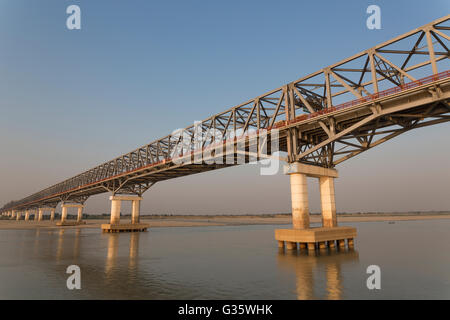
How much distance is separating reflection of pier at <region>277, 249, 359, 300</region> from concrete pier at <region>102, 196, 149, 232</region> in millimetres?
44051

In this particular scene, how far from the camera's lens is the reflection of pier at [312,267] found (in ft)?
41.2

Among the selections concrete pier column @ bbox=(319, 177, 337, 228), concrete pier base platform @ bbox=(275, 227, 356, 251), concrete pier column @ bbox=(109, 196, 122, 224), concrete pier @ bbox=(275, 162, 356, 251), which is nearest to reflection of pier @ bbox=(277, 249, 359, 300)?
concrete pier base platform @ bbox=(275, 227, 356, 251)

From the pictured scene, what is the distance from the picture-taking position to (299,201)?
25.8m

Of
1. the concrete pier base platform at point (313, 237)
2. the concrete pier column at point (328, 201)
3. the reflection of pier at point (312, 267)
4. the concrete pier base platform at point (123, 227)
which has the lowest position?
the concrete pier base platform at point (123, 227)

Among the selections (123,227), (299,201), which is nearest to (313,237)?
(299,201)

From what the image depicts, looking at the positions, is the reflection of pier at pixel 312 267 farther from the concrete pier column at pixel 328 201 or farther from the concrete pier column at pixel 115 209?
the concrete pier column at pixel 115 209

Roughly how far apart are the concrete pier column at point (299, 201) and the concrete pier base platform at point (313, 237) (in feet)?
2.55

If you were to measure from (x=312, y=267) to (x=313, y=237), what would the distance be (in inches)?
257

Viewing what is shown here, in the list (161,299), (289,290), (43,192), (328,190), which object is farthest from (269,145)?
(43,192)

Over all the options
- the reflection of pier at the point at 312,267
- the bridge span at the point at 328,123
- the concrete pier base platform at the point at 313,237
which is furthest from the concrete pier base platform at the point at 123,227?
the reflection of pier at the point at 312,267

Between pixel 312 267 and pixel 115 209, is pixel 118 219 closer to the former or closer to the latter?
pixel 115 209

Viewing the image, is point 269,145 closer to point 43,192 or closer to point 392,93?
point 392,93

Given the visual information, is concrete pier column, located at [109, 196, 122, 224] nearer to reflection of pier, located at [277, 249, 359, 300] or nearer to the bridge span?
the bridge span

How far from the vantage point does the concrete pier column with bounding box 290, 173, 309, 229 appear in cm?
2569
